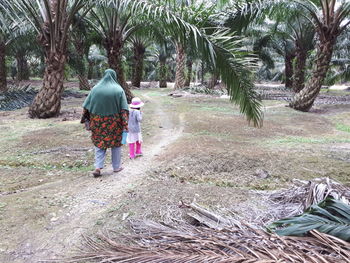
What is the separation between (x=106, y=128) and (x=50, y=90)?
5.50 meters

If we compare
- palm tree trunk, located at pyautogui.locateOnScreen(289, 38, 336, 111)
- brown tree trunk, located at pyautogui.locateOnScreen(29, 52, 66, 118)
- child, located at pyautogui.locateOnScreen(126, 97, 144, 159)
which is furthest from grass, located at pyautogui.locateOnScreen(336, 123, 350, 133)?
brown tree trunk, located at pyautogui.locateOnScreen(29, 52, 66, 118)

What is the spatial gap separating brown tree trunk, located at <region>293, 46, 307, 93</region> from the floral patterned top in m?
15.8

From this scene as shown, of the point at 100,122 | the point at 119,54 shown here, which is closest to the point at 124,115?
the point at 100,122

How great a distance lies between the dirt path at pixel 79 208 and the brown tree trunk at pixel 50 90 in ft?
14.6

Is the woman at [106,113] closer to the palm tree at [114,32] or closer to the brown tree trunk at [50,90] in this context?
the brown tree trunk at [50,90]

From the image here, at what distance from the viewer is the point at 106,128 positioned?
417 cm

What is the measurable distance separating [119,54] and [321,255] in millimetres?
11125

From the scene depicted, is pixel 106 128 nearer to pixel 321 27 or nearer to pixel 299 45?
pixel 321 27

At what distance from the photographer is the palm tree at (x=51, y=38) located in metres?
7.95

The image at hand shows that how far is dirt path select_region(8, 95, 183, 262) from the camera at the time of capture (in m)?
2.54

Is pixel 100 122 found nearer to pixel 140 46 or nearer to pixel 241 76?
pixel 241 76

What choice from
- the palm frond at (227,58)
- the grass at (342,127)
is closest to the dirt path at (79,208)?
the palm frond at (227,58)

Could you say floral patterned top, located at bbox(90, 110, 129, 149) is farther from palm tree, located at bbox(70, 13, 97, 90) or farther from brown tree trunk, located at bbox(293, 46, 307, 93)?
brown tree trunk, located at bbox(293, 46, 307, 93)

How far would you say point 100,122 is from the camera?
4137 mm
